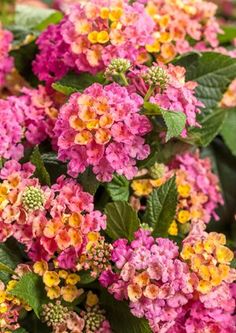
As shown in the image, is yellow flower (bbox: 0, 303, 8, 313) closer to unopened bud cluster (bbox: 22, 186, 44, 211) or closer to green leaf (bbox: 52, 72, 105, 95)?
unopened bud cluster (bbox: 22, 186, 44, 211)

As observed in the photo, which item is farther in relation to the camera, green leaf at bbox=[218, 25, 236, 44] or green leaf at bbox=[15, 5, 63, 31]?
green leaf at bbox=[15, 5, 63, 31]

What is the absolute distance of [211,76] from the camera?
3.35 feet

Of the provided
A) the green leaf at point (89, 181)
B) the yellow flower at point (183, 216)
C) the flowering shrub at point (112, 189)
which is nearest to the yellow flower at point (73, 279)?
the flowering shrub at point (112, 189)

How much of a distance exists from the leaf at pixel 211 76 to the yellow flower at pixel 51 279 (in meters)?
0.38

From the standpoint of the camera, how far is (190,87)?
2.93 feet

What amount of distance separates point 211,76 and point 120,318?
16.4 inches

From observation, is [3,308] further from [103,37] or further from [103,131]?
[103,37]

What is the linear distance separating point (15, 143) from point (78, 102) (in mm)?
150

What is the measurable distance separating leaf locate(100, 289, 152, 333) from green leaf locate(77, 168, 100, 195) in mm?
133

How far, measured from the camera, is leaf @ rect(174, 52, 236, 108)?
1015 millimetres

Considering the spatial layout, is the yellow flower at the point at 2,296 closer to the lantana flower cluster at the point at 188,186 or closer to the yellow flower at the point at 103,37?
the lantana flower cluster at the point at 188,186

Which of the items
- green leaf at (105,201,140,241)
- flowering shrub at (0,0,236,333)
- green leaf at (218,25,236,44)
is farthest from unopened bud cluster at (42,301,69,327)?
green leaf at (218,25,236,44)

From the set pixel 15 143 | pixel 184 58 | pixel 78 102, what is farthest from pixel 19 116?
pixel 184 58

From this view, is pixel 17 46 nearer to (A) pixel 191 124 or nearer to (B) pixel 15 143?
(B) pixel 15 143
